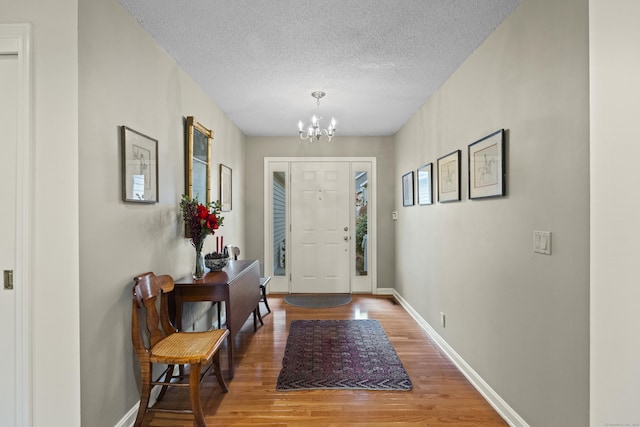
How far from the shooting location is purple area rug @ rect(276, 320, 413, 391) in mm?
2273

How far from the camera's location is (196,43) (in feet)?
7.16

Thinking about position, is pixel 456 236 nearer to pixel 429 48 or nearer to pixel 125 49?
pixel 429 48

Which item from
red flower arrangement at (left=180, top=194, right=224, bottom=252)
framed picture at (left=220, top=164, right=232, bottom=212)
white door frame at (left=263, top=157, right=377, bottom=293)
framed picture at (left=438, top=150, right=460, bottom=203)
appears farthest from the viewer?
white door frame at (left=263, top=157, right=377, bottom=293)

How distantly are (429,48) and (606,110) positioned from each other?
1279mm

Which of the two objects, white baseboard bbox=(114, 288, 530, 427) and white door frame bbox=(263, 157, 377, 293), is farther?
white door frame bbox=(263, 157, 377, 293)

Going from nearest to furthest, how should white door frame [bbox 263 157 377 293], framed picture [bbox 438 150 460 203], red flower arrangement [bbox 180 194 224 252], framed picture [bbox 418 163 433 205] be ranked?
1. red flower arrangement [bbox 180 194 224 252]
2. framed picture [bbox 438 150 460 203]
3. framed picture [bbox 418 163 433 205]
4. white door frame [bbox 263 157 377 293]

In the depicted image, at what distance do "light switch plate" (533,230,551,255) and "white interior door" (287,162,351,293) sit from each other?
322 centimetres

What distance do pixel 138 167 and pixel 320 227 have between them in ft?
10.2

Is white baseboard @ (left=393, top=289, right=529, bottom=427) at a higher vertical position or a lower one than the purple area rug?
higher

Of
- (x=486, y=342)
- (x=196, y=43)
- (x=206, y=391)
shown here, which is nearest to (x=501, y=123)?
(x=486, y=342)

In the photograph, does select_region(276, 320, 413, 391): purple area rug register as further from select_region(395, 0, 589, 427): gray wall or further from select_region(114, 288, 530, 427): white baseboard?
select_region(395, 0, 589, 427): gray wall

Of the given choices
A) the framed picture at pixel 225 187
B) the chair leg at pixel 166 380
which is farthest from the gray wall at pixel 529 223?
the framed picture at pixel 225 187

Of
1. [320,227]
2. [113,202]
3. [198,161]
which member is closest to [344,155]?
[320,227]

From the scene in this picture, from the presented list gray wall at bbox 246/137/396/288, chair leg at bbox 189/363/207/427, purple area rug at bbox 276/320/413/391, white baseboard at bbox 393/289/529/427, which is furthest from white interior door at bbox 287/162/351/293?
chair leg at bbox 189/363/207/427
